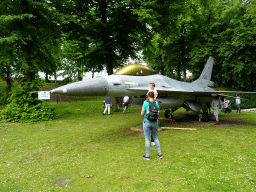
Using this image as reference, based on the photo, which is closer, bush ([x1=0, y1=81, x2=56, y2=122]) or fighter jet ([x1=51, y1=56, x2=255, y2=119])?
fighter jet ([x1=51, y1=56, x2=255, y2=119])

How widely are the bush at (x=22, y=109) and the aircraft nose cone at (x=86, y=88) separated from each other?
22.3 ft

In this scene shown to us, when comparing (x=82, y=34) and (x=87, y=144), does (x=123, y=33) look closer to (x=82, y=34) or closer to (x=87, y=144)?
(x=82, y=34)

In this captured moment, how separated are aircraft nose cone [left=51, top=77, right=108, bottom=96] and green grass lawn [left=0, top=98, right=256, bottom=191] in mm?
1870

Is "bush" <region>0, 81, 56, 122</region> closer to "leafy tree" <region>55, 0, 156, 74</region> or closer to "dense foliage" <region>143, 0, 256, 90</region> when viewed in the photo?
"leafy tree" <region>55, 0, 156, 74</region>

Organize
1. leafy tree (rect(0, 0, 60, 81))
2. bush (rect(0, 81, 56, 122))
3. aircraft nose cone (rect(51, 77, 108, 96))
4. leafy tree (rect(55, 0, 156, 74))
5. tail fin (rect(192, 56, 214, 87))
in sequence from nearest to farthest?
aircraft nose cone (rect(51, 77, 108, 96)), leafy tree (rect(0, 0, 60, 81)), bush (rect(0, 81, 56, 122)), tail fin (rect(192, 56, 214, 87)), leafy tree (rect(55, 0, 156, 74))

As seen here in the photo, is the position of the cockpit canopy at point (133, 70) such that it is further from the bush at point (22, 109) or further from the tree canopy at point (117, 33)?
the bush at point (22, 109)

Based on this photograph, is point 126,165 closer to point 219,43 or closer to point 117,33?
point 117,33

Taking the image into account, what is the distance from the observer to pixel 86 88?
6.57 meters

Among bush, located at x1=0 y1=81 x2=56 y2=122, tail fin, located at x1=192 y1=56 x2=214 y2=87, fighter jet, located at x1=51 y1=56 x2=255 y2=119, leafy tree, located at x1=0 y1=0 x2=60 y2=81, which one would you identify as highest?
leafy tree, located at x1=0 y1=0 x2=60 y2=81

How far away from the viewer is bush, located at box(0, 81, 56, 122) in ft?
38.1

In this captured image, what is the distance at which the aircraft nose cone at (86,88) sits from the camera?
6.30 metres

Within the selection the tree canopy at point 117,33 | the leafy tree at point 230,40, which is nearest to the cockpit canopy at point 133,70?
the tree canopy at point 117,33

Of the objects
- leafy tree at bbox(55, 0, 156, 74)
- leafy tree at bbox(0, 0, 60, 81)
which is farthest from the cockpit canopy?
leafy tree at bbox(0, 0, 60, 81)

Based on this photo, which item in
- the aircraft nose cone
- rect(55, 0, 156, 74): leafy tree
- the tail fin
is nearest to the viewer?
the aircraft nose cone
